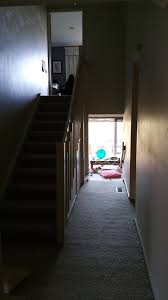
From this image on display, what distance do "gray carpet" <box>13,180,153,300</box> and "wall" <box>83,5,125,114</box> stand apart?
3.29m

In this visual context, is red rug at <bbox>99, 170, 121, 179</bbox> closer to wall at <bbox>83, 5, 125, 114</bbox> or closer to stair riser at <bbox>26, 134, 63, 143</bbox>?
wall at <bbox>83, 5, 125, 114</bbox>

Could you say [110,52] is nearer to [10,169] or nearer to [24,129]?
[24,129]

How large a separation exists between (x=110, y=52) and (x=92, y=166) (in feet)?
11.6

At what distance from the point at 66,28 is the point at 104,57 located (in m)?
2.39

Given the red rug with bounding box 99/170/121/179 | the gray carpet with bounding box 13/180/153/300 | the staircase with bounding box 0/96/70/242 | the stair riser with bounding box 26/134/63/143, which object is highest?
the stair riser with bounding box 26/134/63/143

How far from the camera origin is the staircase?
3.13 m

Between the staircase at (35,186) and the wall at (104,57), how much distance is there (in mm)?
1598

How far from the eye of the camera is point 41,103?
529cm

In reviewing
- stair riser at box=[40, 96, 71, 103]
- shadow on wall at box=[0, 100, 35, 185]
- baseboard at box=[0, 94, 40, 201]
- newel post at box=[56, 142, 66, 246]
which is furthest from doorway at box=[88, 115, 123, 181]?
newel post at box=[56, 142, 66, 246]

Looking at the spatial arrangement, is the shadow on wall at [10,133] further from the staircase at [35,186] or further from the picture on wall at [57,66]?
the picture on wall at [57,66]

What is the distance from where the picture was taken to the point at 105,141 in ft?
31.1

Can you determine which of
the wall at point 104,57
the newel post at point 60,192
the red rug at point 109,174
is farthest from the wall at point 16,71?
the red rug at point 109,174

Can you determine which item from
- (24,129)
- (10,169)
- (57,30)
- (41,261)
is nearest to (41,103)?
(24,129)

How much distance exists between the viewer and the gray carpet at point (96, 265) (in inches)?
87.0
